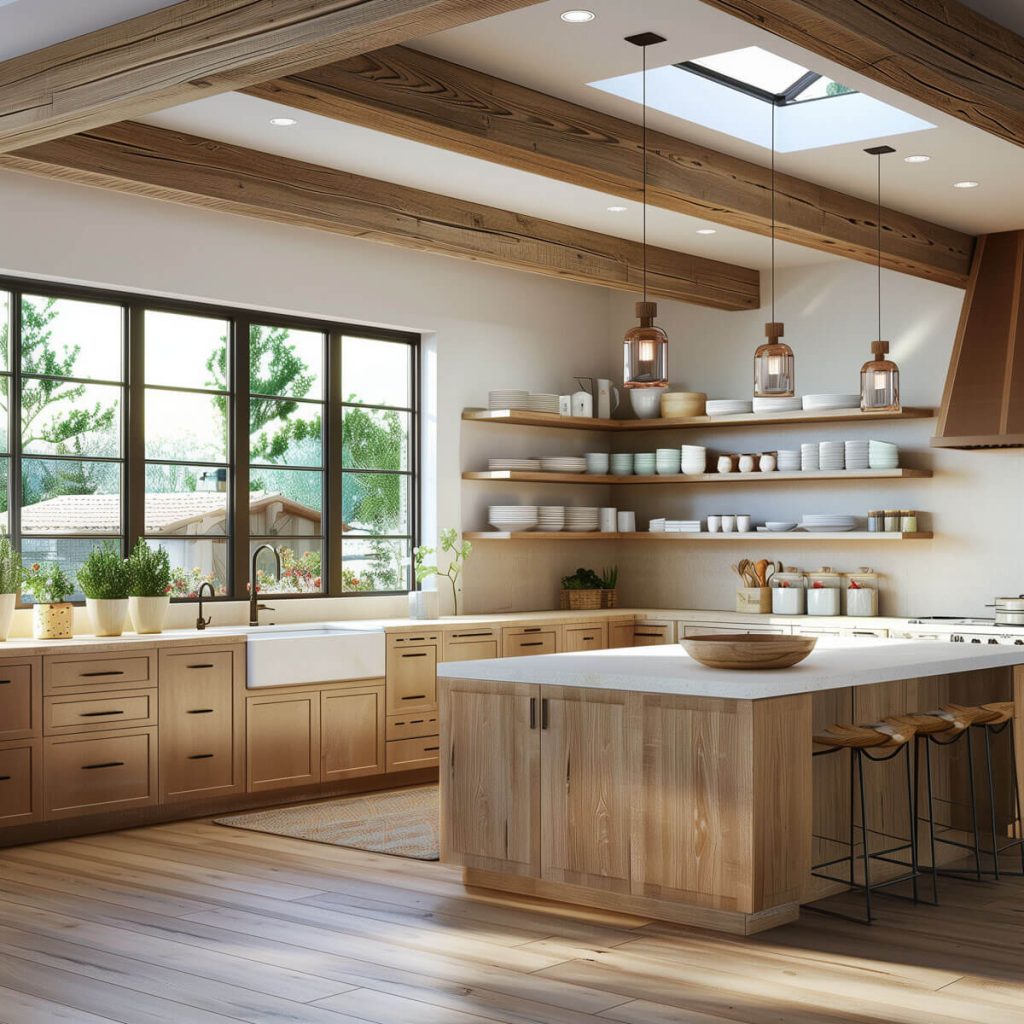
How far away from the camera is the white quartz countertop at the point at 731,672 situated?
4.68 m

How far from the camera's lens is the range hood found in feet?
24.8

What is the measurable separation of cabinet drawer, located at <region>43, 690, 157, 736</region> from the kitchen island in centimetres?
179

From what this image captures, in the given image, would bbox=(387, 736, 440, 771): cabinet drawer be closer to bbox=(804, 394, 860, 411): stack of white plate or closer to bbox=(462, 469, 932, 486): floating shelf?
bbox=(462, 469, 932, 486): floating shelf

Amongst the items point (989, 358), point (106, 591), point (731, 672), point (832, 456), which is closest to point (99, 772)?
point (106, 591)

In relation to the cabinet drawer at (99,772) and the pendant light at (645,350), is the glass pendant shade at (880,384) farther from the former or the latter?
the cabinet drawer at (99,772)

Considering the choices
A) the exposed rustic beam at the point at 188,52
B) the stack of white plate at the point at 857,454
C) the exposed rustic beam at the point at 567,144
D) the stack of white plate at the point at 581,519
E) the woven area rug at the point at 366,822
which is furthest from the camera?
the stack of white plate at the point at 581,519

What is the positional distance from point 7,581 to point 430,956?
2997 mm

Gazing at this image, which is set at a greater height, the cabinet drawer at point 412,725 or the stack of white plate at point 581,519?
the stack of white plate at point 581,519

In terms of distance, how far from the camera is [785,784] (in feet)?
15.5

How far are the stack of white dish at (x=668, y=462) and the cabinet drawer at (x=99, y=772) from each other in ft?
13.2

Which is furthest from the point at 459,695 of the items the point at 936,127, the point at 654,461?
the point at 654,461

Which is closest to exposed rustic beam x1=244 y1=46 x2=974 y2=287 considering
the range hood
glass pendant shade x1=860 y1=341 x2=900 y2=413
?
the range hood

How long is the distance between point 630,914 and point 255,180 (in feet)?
11.4

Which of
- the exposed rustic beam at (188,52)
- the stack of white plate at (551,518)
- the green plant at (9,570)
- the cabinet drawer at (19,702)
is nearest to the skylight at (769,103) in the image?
the exposed rustic beam at (188,52)
